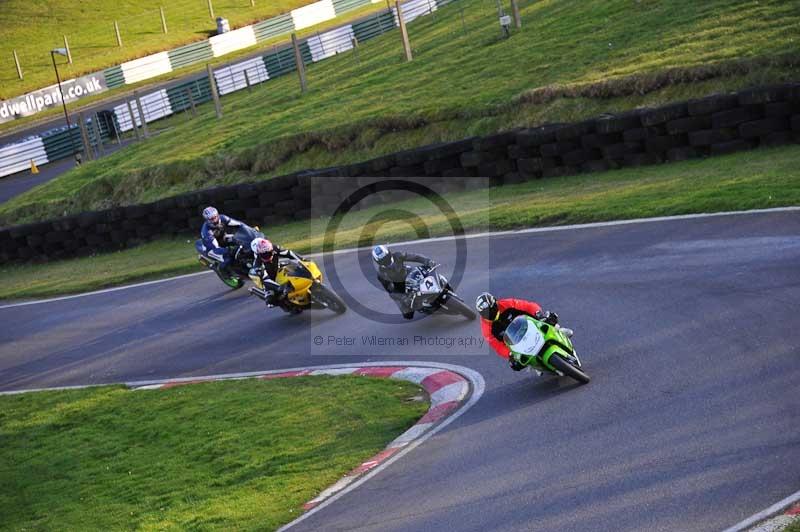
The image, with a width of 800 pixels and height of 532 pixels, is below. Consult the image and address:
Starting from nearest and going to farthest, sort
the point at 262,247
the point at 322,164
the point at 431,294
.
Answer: the point at 431,294 < the point at 262,247 < the point at 322,164

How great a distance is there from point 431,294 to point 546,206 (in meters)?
5.27

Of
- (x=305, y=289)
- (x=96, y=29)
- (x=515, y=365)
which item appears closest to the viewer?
(x=515, y=365)

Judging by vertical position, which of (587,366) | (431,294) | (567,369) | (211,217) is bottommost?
(587,366)

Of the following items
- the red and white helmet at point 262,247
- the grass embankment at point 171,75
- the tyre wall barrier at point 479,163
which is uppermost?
the grass embankment at point 171,75

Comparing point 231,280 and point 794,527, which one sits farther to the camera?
point 231,280

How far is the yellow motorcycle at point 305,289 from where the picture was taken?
52.7 ft

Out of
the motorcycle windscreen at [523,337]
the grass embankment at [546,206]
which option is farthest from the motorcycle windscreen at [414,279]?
the grass embankment at [546,206]

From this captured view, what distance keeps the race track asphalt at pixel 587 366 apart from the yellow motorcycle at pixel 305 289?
0.30m

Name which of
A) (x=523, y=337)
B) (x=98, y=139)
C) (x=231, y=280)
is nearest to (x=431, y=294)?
(x=523, y=337)

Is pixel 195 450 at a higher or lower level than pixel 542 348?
lower

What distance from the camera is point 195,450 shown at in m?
11.8

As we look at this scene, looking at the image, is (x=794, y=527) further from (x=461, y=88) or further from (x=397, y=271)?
(x=461, y=88)

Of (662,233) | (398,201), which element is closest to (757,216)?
(662,233)

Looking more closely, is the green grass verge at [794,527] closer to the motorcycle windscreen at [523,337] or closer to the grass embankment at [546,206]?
the motorcycle windscreen at [523,337]
